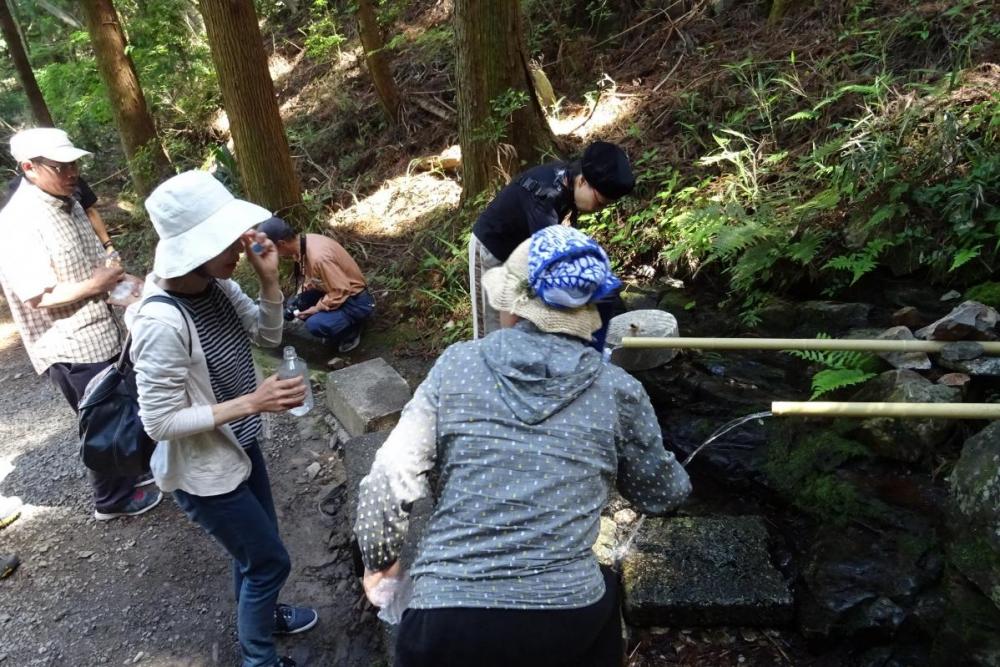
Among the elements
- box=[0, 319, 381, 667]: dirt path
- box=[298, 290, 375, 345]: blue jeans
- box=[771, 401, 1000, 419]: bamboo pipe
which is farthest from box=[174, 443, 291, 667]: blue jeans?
→ box=[298, 290, 375, 345]: blue jeans

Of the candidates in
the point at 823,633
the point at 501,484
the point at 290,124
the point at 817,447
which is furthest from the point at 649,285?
the point at 290,124

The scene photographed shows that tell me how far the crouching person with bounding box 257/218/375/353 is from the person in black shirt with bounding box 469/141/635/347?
8.81 ft

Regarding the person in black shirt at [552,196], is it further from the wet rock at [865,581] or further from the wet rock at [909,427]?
the wet rock at [865,581]

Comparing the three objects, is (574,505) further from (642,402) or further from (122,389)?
(122,389)

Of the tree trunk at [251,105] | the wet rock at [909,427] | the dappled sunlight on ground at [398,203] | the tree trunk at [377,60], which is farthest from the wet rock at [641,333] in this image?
the tree trunk at [377,60]

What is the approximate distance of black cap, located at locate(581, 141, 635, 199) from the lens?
10.6ft

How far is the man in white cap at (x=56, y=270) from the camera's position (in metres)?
3.29

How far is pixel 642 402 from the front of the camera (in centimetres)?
181

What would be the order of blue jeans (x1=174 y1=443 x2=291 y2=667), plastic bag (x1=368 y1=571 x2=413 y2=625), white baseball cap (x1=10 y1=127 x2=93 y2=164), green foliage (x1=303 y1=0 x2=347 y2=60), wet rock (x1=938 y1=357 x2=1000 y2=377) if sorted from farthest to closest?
green foliage (x1=303 y1=0 x2=347 y2=60)
wet rock (x1=938 y1=357 x2=1000 y2=377)
white baseball cap (x1=10 y1=127 x2=93 y2=164)
blue jeans (x1=174 y1=443 x2=291 y2=667)
plastic bag (x1=368 y1=571 x2=413 y2=625)

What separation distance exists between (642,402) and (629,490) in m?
0.31

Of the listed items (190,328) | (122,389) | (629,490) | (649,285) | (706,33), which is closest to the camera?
(629,490)

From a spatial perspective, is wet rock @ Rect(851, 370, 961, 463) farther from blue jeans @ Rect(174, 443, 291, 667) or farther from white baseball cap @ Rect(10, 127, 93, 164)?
white baseball cap @ Rect(10, 127, 93, 164)

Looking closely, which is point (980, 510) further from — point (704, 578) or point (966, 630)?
point (704, 578)

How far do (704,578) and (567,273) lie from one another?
6.46 ft
